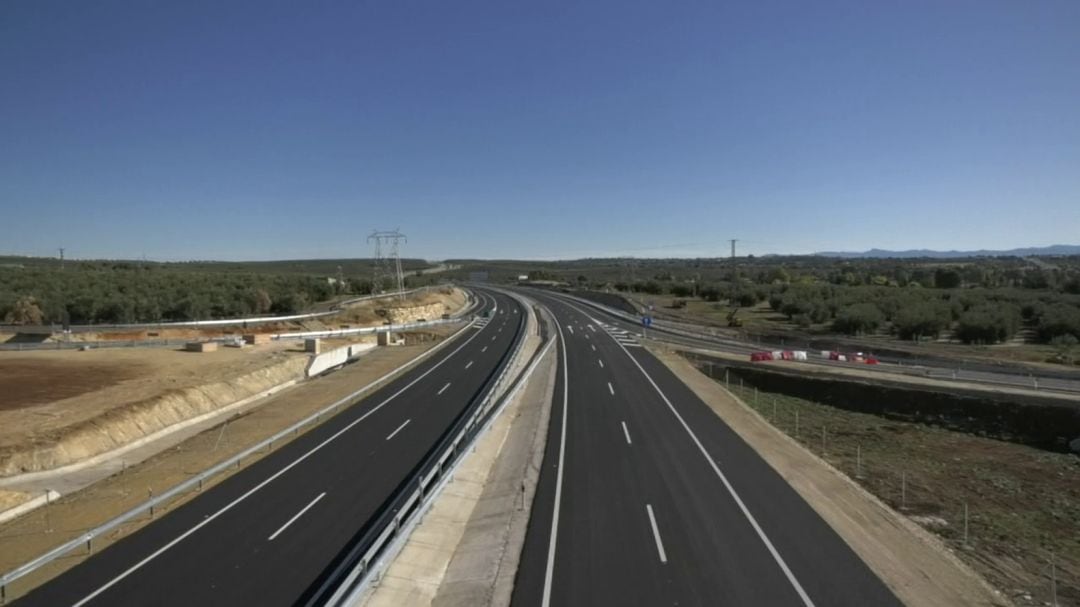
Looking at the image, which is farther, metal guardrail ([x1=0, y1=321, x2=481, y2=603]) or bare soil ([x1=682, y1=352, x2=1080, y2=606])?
bare soil ([x1=682, y1=352, x2=1080, y2=606])

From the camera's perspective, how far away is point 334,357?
5116cm

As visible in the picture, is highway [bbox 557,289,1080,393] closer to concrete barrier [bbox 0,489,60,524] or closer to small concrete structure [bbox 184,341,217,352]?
small concrete structure [bbox 184,341,217,352]

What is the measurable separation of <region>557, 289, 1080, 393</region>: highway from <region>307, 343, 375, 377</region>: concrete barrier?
1129 inches

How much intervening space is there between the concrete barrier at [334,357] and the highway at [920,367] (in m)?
28.7

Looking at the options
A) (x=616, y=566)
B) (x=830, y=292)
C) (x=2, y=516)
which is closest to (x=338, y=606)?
(x=616, y=566)

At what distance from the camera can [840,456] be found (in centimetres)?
2794

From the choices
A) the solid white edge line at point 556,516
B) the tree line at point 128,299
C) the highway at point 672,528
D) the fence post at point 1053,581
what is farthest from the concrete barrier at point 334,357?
the fence post at point 1053,581

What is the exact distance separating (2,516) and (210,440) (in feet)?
28.7

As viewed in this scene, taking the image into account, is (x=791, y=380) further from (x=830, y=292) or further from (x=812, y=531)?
(x=830, y=292)

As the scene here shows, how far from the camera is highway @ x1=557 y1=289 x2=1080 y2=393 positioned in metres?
38.7

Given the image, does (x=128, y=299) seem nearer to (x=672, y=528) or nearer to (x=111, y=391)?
(x=111, y=391)

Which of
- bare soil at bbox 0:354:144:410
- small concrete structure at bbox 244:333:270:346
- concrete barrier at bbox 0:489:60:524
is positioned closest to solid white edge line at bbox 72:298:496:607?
concrete barrier at bbox 0:489:60:524

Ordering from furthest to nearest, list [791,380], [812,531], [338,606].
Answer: [791,380]
[812,531]
[338,606]

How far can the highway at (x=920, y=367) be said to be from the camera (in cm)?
3869
